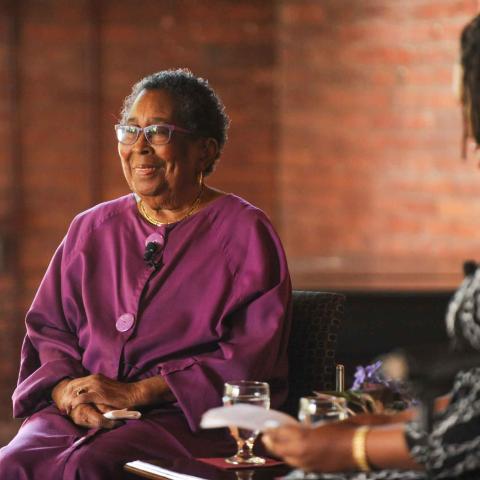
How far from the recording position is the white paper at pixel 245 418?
219 cm

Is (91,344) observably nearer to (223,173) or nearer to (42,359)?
(42,359)

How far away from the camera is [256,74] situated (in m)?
6.43

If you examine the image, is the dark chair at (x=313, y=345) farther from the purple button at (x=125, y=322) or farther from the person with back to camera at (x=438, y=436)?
the person with back to camera at (x=438, y=436)

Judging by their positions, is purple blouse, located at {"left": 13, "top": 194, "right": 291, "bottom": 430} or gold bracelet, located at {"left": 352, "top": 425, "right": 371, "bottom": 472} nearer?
gold bracelet, located at {"left": 352, "top": 425, "right": 371, "bottom": 472}

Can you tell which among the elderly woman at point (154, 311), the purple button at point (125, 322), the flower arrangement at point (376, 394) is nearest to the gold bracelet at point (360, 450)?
the flower arrangement at point (376, 394)

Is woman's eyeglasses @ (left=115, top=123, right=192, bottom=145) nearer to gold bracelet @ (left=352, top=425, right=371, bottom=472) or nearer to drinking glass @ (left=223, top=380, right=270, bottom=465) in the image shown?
drinking glass @ (left=223, top=380, right=270, bottom=465)

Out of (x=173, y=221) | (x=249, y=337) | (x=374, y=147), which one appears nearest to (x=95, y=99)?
(x=374, y=147)

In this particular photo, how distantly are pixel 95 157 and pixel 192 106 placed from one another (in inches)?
121

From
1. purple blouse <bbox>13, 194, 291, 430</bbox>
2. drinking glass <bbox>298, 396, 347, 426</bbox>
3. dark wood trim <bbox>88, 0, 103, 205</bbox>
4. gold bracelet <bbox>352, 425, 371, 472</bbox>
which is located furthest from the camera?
dark wood trim <bbox>88, 0, 103, 205</bbox>

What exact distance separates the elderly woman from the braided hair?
124 centimetres

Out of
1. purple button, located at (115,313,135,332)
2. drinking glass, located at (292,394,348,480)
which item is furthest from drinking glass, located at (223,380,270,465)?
purple button, located at (115,313,135,332)

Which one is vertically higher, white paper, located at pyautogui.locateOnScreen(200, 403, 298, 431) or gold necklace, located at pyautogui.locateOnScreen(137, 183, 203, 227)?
gold necklace, located at pyautogui.locateOnScreen(137, 183, 203, 227)

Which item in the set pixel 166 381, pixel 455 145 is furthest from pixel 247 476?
pixel 455 145

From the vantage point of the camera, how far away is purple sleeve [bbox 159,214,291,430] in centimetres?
317
